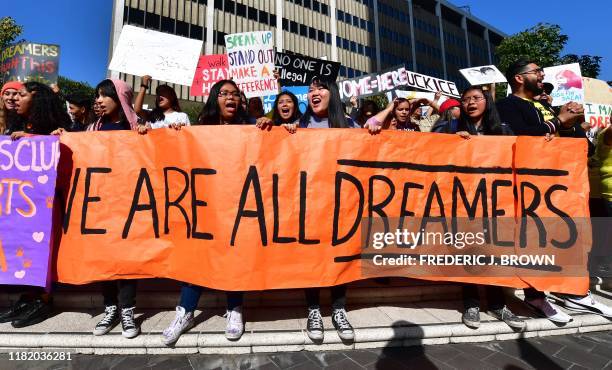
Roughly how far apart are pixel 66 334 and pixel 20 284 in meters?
0.71

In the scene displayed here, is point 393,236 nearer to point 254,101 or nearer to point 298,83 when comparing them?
point 254,101

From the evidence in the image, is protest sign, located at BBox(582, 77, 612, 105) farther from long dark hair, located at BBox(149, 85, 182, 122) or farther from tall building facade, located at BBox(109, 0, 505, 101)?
tall building facade, located at BBox(109, 0, 505, 101)

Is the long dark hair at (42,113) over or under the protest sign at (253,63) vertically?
under

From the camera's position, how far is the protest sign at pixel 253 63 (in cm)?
575

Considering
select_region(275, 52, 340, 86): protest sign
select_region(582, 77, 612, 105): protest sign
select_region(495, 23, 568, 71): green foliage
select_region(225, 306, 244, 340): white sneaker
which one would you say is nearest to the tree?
select_region(495, 23, 568, 71): green foliage

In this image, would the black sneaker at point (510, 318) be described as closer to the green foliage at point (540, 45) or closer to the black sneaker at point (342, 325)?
the black sneaker at point (342, 325)

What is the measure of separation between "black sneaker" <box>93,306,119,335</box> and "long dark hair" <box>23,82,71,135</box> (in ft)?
6.15

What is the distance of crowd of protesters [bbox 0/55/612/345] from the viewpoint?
2740 mm

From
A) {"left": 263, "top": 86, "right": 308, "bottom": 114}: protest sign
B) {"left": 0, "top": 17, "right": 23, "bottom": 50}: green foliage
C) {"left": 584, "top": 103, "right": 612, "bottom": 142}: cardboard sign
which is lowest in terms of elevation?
{"left": 584, "top": 103, "right": 612, "bottom": 142}: cardboard sign

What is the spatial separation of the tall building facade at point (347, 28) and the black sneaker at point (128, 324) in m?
24.8

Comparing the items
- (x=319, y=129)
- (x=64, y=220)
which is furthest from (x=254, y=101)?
(x=64, y=220)

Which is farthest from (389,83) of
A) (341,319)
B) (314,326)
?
(314,326)

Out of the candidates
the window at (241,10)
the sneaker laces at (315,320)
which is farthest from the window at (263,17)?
the sneaker laces at (315,320)

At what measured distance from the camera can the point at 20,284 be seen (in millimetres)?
2854
